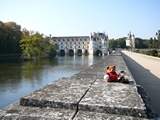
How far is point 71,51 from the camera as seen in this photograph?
176 metres

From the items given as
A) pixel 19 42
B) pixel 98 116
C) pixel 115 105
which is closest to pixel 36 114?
pixel 98 116

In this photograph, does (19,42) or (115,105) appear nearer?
(115,105)

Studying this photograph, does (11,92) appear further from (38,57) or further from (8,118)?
(38,57)

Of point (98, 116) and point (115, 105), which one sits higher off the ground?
point (115, 105)

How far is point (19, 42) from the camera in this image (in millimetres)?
87250

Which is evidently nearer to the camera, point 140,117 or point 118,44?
point 140,117

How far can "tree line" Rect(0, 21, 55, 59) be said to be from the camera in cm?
8075

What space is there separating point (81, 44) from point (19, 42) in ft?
285

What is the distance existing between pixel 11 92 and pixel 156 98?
41.1 feet

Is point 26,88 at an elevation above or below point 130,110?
below

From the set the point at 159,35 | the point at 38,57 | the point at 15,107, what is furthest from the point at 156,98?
the point at 159,35

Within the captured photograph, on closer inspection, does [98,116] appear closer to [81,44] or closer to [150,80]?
[150,80]

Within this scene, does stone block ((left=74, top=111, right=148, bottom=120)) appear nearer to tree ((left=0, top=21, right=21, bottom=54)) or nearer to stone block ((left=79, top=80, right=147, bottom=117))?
stone block ((left=79, top=80, right=147, bottom=117))

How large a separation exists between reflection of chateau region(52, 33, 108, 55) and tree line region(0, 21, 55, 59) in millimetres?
71825
